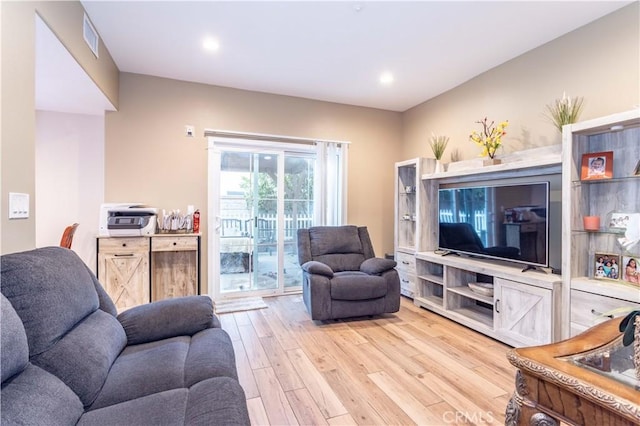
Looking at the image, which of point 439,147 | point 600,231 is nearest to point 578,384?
point 600,231

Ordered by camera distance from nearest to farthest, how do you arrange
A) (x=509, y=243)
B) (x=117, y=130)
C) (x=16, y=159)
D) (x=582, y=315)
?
(x=16, y=159)
(x=582, y=315)
(x=509, y=243)
(x=117, y=130)

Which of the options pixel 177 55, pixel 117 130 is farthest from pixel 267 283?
pixel 177 55

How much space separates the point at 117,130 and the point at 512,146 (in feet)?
14.3

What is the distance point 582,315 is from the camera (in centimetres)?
218

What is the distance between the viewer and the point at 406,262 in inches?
156

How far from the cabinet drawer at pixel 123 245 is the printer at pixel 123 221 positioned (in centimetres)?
5

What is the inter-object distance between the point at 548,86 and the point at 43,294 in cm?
386

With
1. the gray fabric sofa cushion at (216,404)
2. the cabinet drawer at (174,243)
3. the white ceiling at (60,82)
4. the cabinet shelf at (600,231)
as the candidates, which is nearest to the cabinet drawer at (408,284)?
the cabinet shelf at (600,231)

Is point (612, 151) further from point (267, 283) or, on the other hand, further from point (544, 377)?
point (267, 283)

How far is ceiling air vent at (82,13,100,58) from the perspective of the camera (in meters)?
2.37

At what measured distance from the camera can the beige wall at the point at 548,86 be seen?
230 cm

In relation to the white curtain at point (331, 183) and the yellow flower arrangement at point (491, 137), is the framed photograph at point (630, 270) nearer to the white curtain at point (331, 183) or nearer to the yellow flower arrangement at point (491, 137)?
the yellow flower arrangement at point (491, 137)

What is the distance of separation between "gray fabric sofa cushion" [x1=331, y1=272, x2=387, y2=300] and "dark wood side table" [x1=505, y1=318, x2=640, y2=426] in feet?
6.59

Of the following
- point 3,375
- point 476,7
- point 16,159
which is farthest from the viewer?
point 476,7
